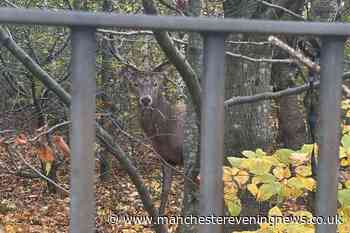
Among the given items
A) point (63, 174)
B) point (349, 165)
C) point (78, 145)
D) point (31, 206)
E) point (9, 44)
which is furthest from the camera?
point (31, 206)

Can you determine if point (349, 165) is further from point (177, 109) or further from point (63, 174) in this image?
point (63, 174)

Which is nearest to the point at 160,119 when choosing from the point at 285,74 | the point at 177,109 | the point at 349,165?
the point at 177,109

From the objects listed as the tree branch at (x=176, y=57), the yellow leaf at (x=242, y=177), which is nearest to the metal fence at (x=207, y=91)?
the yellow leaf at (x=242, y=177)

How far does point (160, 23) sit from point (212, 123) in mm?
231

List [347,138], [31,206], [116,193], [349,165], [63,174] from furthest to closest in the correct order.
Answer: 1. [31,206]
2. [63,174]
3. [116,193]
4. [349,165]
5. [347,138]

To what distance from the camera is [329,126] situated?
1358mm

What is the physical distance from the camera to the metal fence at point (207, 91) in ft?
3.95

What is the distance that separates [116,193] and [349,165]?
199 inches

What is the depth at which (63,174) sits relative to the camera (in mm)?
8508

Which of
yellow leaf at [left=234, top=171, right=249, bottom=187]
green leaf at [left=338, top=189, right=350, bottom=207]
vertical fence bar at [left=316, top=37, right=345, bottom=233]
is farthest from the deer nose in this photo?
vertical fence bar at [left=316, top=37, right=345, bottom=233]

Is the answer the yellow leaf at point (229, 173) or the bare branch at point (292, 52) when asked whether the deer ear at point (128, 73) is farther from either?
the bare branch at point (292, 52)

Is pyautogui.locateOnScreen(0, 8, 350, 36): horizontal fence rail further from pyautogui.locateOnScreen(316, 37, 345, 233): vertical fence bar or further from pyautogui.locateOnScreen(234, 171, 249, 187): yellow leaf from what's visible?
pyautogui.locateOnScreen(234, 171, 249, 187): yellow leaf

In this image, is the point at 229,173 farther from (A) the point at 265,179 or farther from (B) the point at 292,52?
(B) the point at 292,52

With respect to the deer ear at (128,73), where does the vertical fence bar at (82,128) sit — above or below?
below
